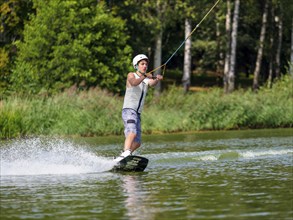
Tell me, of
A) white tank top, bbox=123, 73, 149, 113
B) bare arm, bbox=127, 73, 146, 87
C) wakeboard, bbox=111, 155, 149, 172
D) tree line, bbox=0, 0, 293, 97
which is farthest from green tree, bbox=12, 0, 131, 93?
wakeboard, bbox=111, 155, 149, 172

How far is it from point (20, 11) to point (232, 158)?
32.6 meters

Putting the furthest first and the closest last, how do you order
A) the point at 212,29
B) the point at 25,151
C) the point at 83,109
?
the point at 212,29 < the point at 83,109 < the point at 25,151

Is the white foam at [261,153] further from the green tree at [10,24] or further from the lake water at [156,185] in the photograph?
the green tree at [10,24]

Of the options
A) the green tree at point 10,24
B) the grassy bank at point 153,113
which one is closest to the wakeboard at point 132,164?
the grassy bank at point 153,113

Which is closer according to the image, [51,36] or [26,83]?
[26,83]

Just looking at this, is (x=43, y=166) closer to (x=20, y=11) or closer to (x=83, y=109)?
(x=83, y=109)

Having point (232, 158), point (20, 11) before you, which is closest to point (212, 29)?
point (20, 11)

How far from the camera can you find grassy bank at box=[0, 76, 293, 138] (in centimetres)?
3023

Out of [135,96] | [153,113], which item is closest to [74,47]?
[153,113]

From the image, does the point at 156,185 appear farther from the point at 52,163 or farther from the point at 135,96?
the point at 52,163

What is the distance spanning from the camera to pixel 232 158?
19125 millimetres

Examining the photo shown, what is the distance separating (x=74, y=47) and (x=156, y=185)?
3059 centimetres

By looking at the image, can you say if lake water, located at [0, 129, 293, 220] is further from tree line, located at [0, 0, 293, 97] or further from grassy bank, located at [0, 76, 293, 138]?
tree line, located at [0, 0, 293, 97]

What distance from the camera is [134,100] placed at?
16.5 meters
